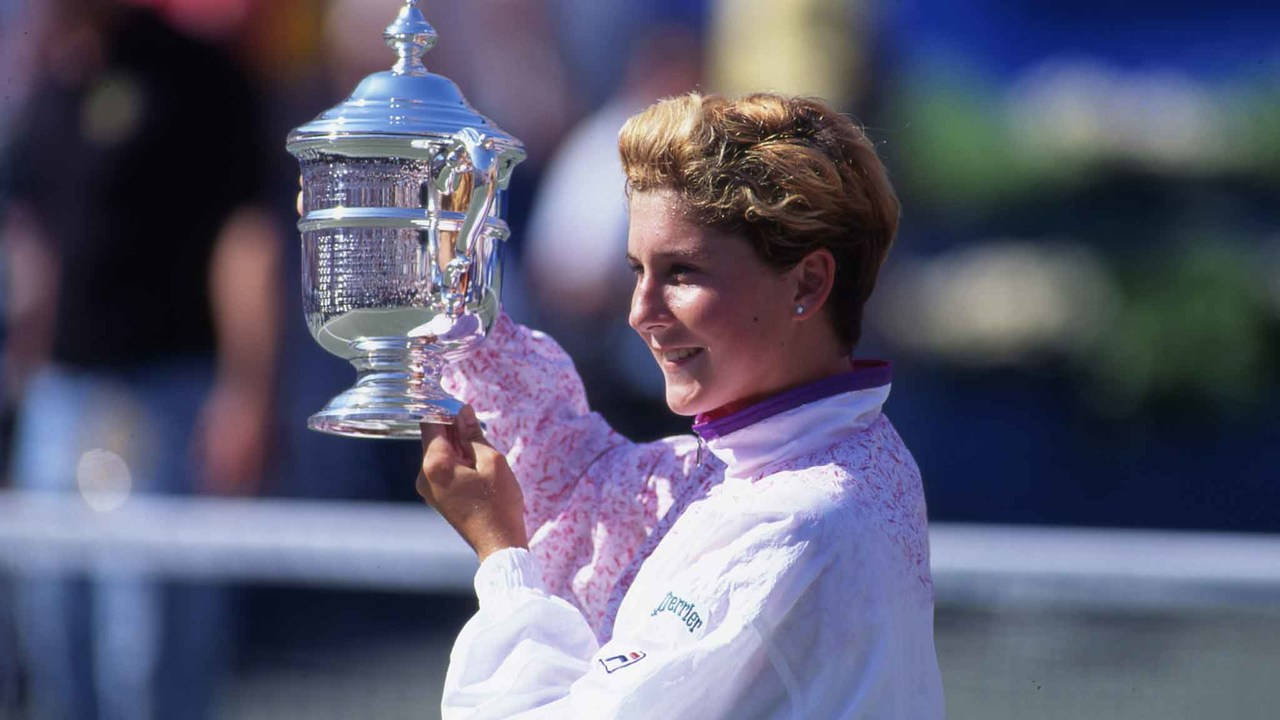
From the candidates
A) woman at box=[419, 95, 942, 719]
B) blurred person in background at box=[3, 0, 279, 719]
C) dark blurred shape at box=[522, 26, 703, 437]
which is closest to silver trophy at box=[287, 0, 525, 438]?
woman at box=[419, 95, 942, 719]

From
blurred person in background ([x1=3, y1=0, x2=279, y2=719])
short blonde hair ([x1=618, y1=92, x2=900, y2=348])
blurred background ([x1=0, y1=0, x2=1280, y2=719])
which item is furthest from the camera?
blurred person in background ([x1=3, y1=0, x2=279, y2=719])

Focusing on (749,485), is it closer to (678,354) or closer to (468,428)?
(678,354)

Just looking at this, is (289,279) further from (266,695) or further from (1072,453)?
(1072,453)

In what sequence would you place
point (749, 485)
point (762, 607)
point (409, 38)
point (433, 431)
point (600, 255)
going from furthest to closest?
1. point (600, 255)
2. point (409, 38)
3. point (433, 431)
4. point (749, 485)
5. point (762, 607)

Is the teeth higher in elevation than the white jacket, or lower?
higher

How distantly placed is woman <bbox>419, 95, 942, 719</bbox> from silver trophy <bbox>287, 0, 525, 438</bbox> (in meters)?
0.11

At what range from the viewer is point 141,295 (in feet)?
13.0

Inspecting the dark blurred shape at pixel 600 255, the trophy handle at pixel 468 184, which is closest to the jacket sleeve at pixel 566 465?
the trophy handle at pixel 468 184

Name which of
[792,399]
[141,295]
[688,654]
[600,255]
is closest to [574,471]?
[792,399]

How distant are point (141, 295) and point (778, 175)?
2.59m

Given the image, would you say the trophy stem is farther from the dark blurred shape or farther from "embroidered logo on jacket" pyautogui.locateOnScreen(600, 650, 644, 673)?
the dark blurred shape

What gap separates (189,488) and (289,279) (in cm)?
65

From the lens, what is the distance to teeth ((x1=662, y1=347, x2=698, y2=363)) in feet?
5.83

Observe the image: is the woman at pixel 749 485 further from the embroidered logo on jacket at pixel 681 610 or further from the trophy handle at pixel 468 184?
the trophy handle at pixel 468 184
